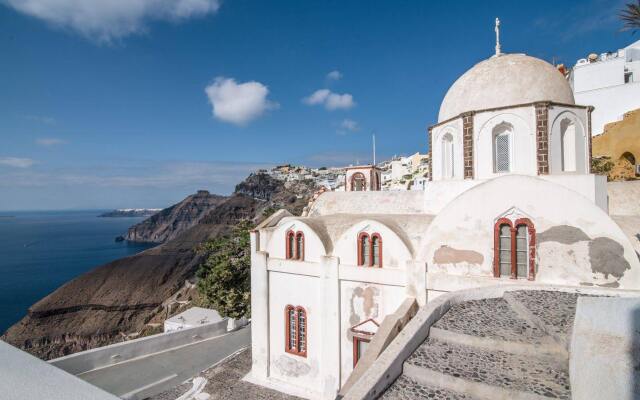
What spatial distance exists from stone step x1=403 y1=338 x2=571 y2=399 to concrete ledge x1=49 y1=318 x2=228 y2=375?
12330 mm

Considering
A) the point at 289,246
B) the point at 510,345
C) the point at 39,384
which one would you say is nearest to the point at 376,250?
the point at 289,246

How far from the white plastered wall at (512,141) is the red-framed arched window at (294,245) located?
22.5ft

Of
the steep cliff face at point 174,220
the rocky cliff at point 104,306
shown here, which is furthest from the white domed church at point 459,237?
Result: the steep cliff face at point 174,220

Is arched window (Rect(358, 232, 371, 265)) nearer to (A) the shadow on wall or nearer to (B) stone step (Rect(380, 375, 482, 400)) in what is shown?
(B) stone step (Rect(380, 375, 482, 400))

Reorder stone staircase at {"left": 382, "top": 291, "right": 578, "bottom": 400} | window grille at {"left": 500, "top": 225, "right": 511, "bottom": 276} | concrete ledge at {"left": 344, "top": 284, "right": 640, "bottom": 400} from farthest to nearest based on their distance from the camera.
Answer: window grille at {"left": 500, "top": 225, "right": 511, "bottom": 276} → concrete ledge at {"left": 344, "top": 284, "right": 640, "bottom": 400} → stone staircase at {"left": 382, "top": 291, "right": 578, "bottom": 400}

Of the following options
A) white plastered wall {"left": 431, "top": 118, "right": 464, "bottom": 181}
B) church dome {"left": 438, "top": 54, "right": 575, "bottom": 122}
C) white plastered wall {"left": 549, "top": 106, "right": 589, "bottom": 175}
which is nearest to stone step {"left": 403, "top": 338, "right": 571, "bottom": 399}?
white plastered wall {"left": 431, "top": 118, "right": 464, "bottom": 181}

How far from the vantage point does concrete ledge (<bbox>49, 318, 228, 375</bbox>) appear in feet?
40.0

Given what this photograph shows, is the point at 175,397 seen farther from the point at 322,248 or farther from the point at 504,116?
the point at 504,116

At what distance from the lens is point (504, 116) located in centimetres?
1116

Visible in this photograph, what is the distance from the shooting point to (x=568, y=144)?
11375 millimetres

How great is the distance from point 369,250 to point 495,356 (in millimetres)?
5541

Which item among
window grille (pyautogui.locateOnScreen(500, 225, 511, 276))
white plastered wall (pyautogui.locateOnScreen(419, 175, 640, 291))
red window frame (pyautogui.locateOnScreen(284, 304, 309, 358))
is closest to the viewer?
white plastered wall (pyautogui.locateOnScreen(419, 175, 640, 291))

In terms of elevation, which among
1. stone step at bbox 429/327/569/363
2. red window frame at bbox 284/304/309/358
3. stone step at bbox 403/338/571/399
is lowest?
red window frame at bbox 284/304/309/358

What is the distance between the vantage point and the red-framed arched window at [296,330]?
12.2m
